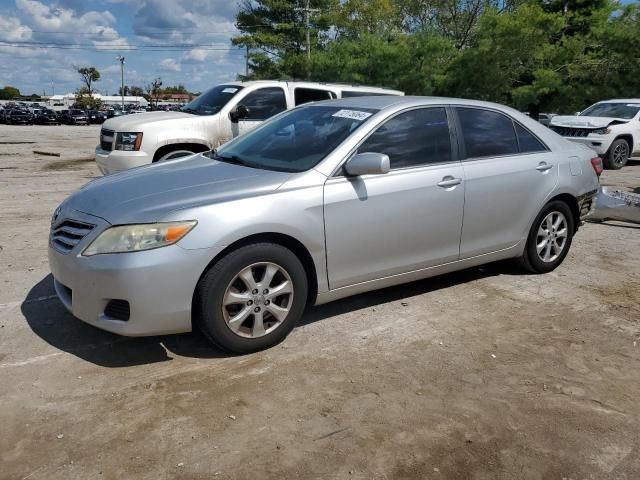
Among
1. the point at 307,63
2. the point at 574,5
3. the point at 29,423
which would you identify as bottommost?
the point at 29,423

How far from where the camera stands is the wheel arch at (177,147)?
822 centimetres

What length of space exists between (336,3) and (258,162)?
3829 cm

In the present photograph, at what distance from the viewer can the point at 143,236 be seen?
3348 mm

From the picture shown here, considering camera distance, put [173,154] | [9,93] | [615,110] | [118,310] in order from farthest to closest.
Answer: [9,93], [615,110], [173,154], [118,310]

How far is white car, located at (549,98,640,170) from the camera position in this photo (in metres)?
14.1

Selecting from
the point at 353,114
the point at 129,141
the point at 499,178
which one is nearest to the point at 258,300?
the point at 353,114

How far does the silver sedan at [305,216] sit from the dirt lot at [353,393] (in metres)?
0.33

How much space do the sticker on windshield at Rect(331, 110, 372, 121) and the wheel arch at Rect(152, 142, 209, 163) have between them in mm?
4372

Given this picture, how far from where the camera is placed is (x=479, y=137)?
4.76 m

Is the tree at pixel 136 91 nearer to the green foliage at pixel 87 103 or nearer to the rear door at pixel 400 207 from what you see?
the green foliage at pixel 87 103

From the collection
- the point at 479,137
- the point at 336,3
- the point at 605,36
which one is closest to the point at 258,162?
the point at 479,137

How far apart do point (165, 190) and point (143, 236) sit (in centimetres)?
44

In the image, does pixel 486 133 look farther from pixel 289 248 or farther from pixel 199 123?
pixel 199 123

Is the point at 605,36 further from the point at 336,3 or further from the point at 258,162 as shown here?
the point at 258,162
